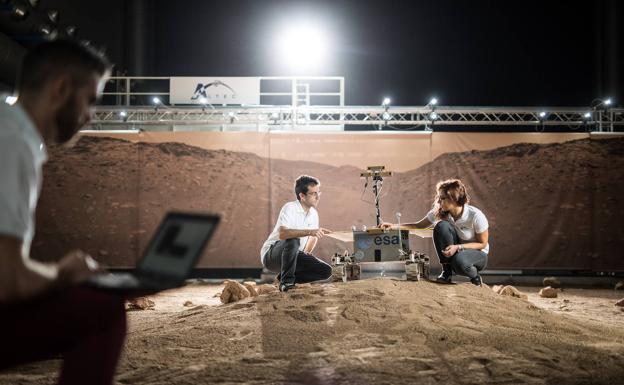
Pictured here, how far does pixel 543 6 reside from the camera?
13.0 meters

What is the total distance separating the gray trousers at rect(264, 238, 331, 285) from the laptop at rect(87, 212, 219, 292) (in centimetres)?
367

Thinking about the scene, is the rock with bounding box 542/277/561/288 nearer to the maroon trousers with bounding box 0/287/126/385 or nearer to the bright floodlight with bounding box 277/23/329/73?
the bright floodlight with bounding box 277/23/329/73

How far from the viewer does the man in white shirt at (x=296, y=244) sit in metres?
5.17

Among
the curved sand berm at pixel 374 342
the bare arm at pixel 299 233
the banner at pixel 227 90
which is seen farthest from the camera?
the banner at pixel 227 90

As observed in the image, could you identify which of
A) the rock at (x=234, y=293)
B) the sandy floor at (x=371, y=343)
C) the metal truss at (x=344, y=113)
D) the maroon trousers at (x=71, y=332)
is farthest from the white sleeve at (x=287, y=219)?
the maroon trousers at (x=71, y=332)

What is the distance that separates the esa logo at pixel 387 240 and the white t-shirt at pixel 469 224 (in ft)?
2.70

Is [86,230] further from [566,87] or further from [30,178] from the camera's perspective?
[566,87]

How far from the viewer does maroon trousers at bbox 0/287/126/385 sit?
1.30m

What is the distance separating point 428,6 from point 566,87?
14.2ft

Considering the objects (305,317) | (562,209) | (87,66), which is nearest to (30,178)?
(87,66)

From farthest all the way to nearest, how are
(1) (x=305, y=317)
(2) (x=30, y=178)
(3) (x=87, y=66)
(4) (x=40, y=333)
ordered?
1. (1) (x=305, y=317)
2. (3) (x=87, y=66)
3. (4) (x=40, y=333)
4. (2) (x=30, y=178)

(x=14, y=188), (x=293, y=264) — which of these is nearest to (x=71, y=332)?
(x=14, y=188)

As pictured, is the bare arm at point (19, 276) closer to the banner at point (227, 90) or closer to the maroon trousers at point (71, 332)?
the maroon trousers at point (71, 332)

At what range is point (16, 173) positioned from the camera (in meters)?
1.19
